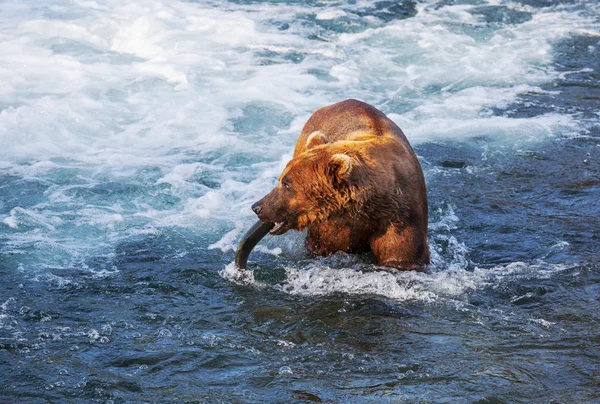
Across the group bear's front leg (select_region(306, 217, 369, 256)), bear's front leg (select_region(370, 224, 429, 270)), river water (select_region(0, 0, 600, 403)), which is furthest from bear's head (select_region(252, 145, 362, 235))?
river water (select_region(0, 0, 600, 403))

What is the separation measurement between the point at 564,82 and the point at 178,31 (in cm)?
645

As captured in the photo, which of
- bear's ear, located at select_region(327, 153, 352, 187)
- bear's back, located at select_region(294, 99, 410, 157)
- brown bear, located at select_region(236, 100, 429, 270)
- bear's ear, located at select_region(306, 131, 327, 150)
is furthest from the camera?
bear's back, located at select_region(294, 99, 410, 157)

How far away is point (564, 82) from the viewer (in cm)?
1280

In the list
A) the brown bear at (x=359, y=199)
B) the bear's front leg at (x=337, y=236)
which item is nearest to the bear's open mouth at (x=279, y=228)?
the brown bear at (x=359, y=199)

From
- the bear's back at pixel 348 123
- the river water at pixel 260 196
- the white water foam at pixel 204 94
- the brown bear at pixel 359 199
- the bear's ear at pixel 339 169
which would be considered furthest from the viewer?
the white water foam at pixel 204 94

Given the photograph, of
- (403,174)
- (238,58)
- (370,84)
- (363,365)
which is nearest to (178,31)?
(238,58)

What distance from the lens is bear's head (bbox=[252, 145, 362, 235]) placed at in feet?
20.2

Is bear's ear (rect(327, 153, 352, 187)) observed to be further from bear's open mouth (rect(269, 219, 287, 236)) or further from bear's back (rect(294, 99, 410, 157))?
bear's back (rect(294, 99, 410, 157))

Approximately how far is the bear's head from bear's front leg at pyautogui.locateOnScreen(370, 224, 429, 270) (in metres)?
0.38

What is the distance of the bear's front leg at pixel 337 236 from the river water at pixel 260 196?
0.42ft

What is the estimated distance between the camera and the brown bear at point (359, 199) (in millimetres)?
6215

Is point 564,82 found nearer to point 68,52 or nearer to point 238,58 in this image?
point 238,58

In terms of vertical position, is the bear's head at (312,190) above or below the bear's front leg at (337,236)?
above

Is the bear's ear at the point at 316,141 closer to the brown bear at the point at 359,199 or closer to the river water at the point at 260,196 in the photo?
the brown bear at the point at 359,199
